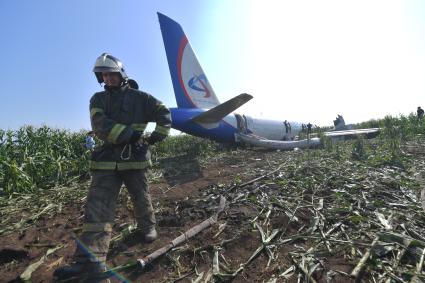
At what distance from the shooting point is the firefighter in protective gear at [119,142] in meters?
3.94

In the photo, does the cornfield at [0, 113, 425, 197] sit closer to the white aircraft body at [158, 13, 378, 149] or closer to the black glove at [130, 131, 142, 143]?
the white aircraft body at [158, 13, 378, 149]

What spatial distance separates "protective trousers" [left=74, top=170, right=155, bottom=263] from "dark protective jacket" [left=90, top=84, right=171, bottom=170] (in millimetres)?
167

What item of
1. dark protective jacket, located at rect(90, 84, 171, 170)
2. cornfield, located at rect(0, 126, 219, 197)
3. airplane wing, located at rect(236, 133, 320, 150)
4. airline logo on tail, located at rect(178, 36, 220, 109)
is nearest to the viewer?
dark protective jacket, located at rect(90, 84, 171, 170)

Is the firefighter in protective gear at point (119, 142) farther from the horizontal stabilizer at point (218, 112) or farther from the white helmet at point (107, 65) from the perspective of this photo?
the horizontal stabilizer at point (218, 112)

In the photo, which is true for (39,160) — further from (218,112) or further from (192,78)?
(192,78)

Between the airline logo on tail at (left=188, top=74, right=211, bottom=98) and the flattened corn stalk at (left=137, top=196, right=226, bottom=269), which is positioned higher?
the airline logo on tail at (left=188, top=74, right=211, bottom=98)

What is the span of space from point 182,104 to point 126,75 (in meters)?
10.2

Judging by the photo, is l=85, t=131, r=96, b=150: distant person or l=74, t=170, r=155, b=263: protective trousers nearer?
l=74, t=170, r=155, b=263: protective trousers

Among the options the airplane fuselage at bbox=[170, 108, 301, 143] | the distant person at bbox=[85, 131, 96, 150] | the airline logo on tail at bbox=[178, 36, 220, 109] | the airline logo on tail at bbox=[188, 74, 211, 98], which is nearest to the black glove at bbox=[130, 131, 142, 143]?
the distant person at bbox=[85, 131, 96, 150]

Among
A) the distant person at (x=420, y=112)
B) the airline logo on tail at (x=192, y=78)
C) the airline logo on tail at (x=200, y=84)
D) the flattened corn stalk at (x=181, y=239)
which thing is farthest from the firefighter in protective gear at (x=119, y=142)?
the distant person at (x=420, y=112)

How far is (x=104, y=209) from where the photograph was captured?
3850mm

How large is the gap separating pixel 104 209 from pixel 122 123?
122 centimetres

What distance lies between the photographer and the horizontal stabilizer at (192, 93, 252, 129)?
12.4 meters

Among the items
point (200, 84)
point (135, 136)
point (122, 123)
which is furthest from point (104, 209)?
point (200, 84)
